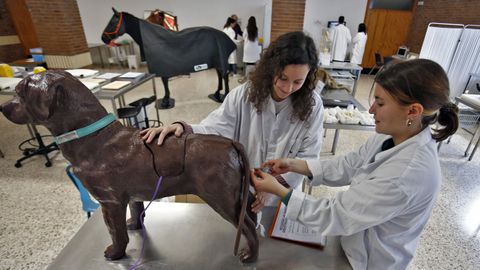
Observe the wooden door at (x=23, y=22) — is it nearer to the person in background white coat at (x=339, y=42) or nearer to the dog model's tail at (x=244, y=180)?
the person in background white coat at (x=339, y=42)

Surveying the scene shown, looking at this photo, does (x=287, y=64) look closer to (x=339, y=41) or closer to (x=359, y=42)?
(x=339, y=41)

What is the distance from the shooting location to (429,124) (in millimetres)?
847

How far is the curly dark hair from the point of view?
1.05 m

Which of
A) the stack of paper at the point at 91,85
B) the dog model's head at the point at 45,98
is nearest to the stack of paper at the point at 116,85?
the stack of paper at the point at 91,85

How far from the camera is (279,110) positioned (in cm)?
129

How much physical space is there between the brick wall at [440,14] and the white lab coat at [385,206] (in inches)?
264

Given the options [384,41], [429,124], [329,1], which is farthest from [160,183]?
[384,41]

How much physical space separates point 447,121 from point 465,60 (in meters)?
4.48

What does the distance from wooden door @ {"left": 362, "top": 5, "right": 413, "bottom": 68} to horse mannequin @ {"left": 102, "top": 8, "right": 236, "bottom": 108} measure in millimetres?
5015

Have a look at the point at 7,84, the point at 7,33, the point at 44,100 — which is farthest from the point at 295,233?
the point at 7,33

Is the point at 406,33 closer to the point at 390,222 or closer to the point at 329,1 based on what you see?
the point at 329,1

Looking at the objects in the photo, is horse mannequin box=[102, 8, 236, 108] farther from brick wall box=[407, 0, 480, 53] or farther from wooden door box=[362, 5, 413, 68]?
brick wall box=[407, 0, 480, 53]

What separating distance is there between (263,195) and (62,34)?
7.16m

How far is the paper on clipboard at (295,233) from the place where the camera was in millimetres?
1109
